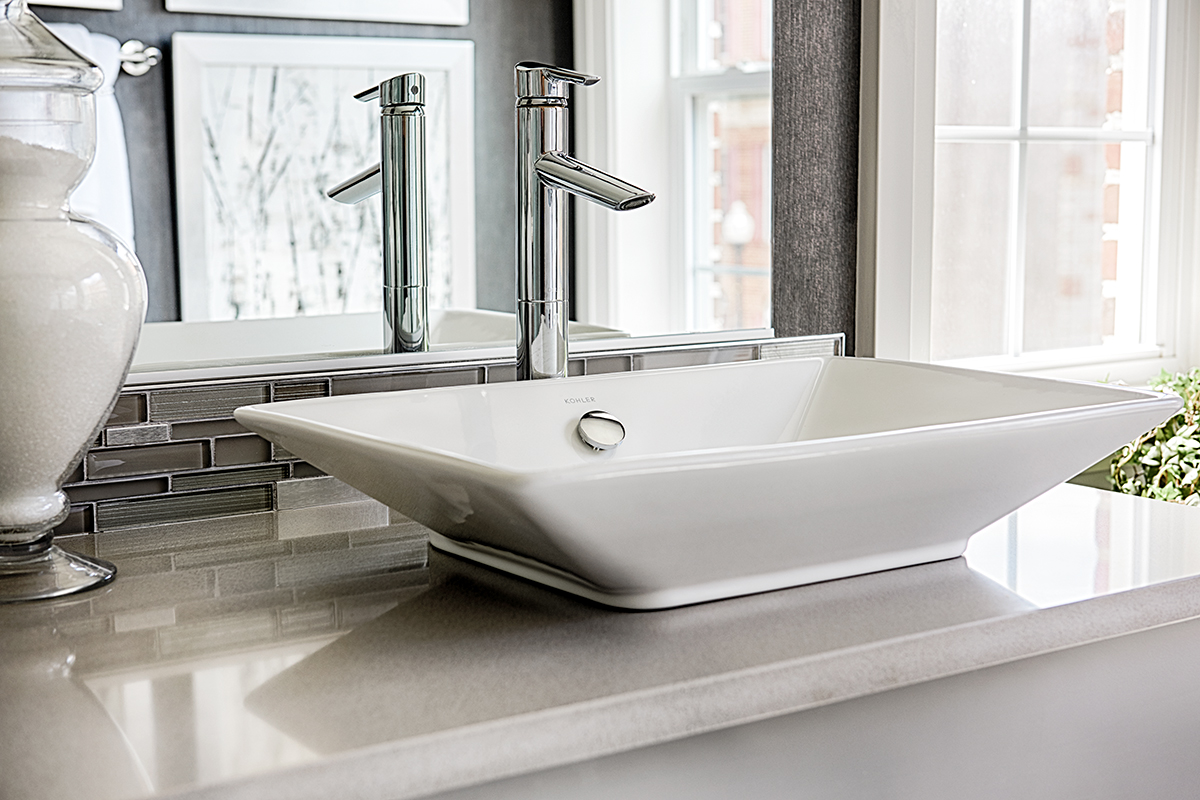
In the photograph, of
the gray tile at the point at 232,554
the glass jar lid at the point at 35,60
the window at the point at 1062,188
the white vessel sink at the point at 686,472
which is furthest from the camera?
the window at the point at 1062,188

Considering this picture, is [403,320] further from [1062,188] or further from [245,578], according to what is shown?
[1062,188]

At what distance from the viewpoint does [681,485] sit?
0.66 metres

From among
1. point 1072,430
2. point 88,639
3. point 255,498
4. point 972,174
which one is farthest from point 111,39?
point 972,174

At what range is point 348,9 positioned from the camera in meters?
1.11

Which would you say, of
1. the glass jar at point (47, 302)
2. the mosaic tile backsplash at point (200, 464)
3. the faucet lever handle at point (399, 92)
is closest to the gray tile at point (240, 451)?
the mosaic tile backsplash at point (200, 464)

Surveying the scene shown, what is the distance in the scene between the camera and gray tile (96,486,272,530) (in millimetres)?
997

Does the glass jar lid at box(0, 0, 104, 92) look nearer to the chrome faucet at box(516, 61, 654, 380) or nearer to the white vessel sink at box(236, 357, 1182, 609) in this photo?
the white vessel sink at box(236, 357, 1182, 609)

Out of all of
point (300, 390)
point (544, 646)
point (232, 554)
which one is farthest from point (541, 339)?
point (544, 646)

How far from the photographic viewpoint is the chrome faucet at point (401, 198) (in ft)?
3.62

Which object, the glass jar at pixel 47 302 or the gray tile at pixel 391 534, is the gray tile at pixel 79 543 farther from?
the gray tile at pixel 391 534

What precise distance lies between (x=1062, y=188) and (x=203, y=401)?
1355 millimetres

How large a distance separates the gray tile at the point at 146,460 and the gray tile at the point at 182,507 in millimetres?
24

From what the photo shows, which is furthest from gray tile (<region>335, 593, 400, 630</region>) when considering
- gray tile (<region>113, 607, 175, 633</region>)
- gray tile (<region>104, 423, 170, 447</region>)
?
gray tile (<region>104, 423, 170, 447</region>)

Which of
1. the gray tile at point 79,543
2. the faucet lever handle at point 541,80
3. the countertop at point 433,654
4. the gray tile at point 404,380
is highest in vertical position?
the faucet lever handle at point 541,80
